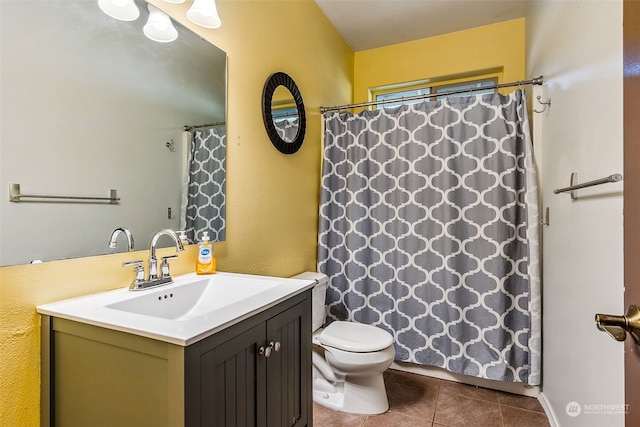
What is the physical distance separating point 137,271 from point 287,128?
1261 mm

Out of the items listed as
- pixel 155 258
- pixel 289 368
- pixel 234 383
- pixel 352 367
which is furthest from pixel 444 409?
pixel 155 258

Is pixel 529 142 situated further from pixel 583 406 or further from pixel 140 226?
pixel 140 226

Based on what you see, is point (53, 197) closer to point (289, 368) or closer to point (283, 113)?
point (289, 368)

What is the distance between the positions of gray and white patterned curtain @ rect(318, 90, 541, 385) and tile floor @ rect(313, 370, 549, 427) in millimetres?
128

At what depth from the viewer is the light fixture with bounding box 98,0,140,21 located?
1050mm

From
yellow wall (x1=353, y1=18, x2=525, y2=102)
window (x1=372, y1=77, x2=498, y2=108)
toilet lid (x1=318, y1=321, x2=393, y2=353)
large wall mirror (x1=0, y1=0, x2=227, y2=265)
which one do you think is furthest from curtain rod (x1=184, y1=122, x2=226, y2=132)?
yellow wall (x1=353, y1=18, x2=525, y2=102)

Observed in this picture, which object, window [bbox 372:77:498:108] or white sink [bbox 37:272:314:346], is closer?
white sink [bbox 37:272:314:346]

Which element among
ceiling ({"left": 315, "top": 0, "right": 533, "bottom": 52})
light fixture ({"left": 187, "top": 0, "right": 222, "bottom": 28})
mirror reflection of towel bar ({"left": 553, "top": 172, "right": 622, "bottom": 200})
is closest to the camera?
mirror reflection of towel bar ({"left": 553, "top": 172, "right": 622, "bottom": 200})

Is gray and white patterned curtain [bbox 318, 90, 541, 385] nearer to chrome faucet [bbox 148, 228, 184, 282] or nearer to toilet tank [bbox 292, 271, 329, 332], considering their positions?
toilet tank [bbox 292, 271, 329, 332]

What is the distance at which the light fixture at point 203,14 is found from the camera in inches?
51.4

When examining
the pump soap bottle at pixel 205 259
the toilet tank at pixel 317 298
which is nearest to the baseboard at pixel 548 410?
the toilet tank at pixel 317 298

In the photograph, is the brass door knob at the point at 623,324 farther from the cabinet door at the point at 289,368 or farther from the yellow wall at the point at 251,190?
the yellow wall at the point at 251,190

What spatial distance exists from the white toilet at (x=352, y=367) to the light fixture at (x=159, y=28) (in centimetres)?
161

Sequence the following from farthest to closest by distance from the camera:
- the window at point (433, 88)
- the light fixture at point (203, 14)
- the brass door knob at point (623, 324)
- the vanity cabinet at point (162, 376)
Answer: the window at point (433, 88), the light fixture at point (203, 14), the vanity cabinet at point (162, 376), the brass door knob at point (623, 324)
